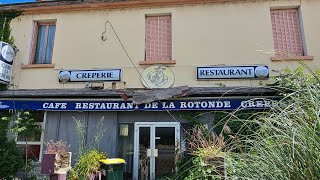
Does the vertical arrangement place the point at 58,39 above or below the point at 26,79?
above

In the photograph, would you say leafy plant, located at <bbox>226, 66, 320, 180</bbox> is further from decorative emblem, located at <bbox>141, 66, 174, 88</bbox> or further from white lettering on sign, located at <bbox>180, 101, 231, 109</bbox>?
decorative emblem, located at <bbox>141, 66, 174, 88</bbox>

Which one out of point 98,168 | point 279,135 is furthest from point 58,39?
point 279,135

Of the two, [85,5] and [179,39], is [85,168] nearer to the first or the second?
[179,39]

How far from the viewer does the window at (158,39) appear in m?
11.7

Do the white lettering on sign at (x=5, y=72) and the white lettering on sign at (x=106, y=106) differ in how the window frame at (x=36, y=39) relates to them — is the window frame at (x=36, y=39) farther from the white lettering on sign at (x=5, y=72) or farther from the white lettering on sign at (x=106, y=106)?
the white lettering on sign at (x=106, y=106)

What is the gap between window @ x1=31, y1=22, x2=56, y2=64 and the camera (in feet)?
40.6

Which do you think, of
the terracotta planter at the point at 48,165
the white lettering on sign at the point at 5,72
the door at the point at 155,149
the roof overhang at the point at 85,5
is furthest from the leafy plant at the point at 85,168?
the roof overhang at the point at 85,5

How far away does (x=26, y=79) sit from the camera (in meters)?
12.0

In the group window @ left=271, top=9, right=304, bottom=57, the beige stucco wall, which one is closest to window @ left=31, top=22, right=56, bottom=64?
the beige stucco wall

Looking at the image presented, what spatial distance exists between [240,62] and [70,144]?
6765 millimetres

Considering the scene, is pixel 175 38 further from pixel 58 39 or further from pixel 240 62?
pixel 58 39

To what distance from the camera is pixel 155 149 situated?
36.0 feet

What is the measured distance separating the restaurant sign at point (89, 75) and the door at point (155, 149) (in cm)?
198

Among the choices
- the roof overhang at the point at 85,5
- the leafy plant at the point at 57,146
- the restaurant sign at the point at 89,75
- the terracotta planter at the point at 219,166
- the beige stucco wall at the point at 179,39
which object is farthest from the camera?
the roof overhang at the point at 85,5
